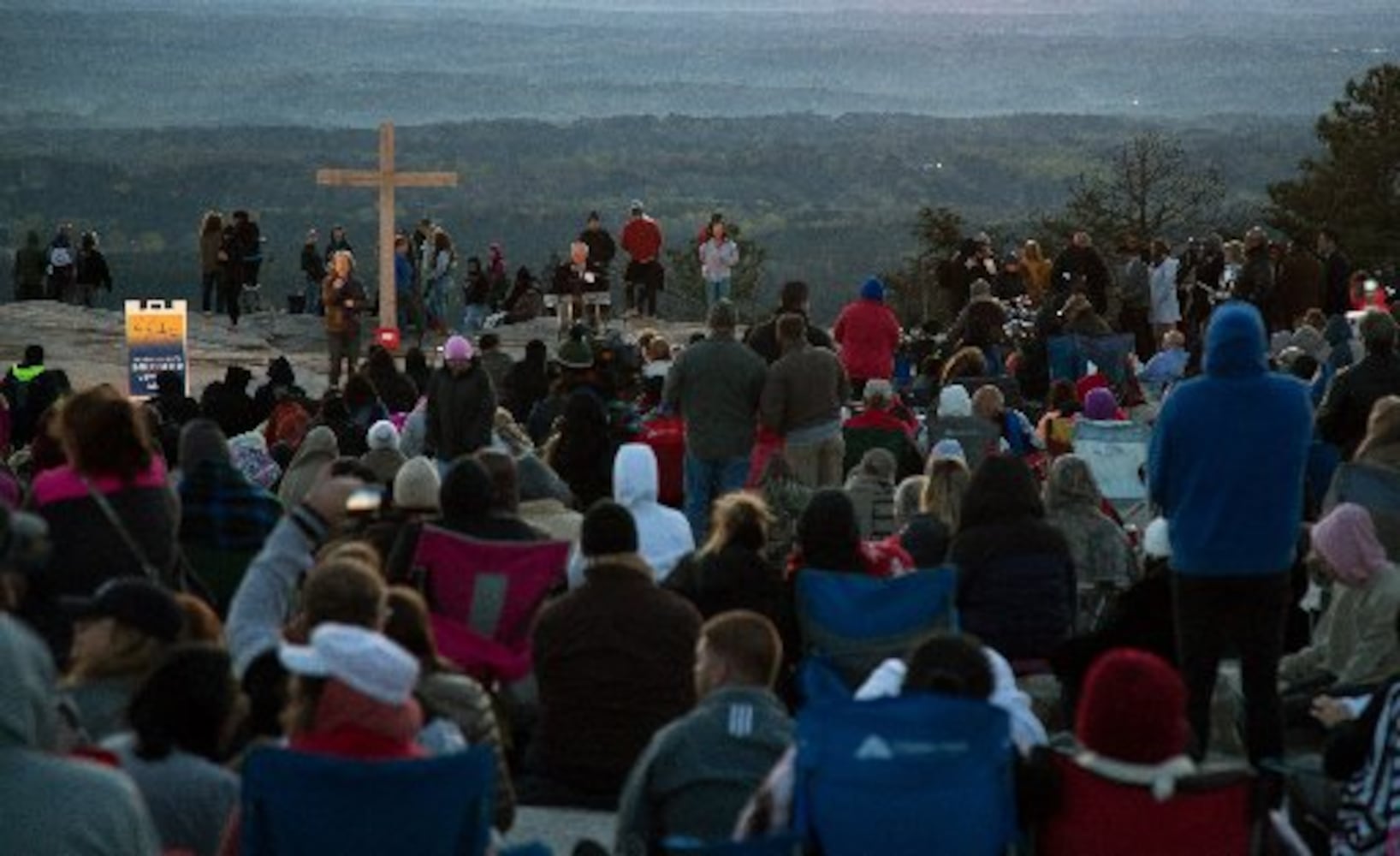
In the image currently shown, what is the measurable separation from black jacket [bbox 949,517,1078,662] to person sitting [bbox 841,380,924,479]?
6280mm

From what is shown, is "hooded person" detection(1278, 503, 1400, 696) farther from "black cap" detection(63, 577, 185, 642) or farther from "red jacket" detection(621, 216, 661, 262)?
"red jacket" detection(621, 216, 661, 262)

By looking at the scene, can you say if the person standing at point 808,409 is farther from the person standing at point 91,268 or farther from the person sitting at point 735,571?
the person standing at point 91,268

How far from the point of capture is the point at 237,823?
724 cm

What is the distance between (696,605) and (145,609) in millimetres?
3287

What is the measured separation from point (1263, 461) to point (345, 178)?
1036 inches

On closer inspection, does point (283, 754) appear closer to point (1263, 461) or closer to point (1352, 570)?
point (1263, 461)

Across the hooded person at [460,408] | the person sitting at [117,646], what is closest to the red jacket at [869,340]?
the hooded person at [460,408]

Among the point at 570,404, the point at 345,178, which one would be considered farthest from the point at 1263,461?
the point at 345,178

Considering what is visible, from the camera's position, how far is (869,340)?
21.8 m

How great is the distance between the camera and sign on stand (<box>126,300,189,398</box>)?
24172mm

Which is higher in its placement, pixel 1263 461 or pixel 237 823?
pixel 1263 461

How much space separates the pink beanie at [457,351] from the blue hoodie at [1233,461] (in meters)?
7.76

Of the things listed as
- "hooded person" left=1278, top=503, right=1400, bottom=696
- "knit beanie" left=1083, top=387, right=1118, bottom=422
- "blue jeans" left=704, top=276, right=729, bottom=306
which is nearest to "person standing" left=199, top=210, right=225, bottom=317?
"blue jeans" left=704, top=276, right=729, bottom=306

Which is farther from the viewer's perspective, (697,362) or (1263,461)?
(697,362)
